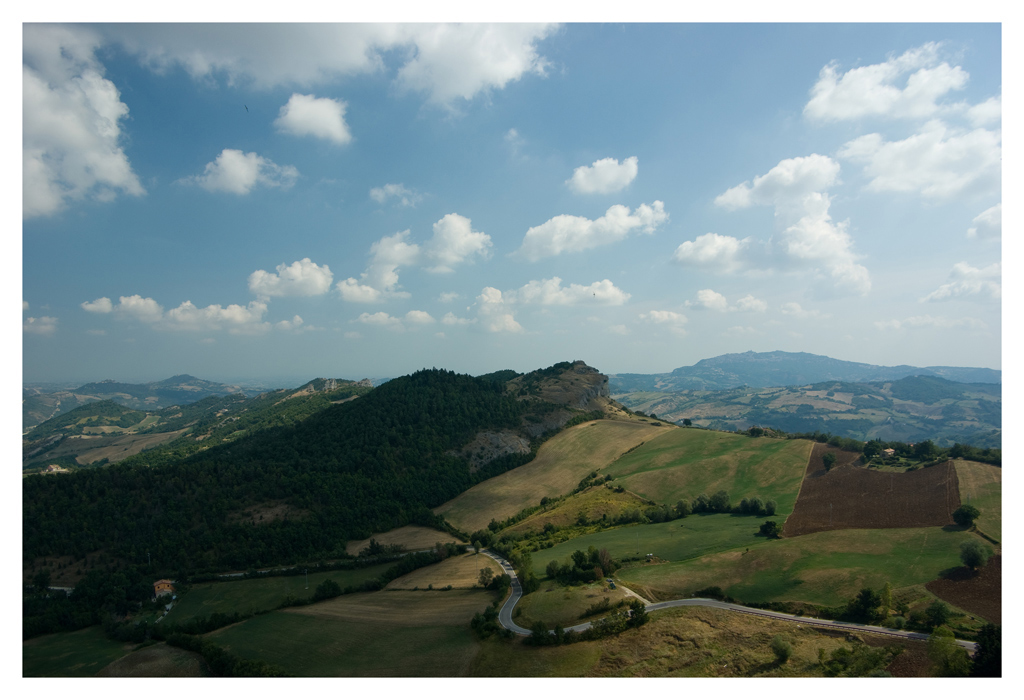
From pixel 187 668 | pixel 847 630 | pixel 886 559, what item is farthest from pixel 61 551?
pixel 886 559

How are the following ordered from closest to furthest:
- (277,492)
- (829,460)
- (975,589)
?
1. (975,589)
2. (829,460)
3. (277,492)

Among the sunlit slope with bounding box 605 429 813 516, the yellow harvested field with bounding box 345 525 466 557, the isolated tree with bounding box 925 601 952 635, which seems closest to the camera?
the isolated tree with bounding box 925 601 952 635

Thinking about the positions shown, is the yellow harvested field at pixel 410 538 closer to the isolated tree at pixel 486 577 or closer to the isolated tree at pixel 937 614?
the isolated tree at pixel 486 577


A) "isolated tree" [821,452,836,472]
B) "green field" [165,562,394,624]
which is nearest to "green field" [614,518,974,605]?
"isolated tree" [821,452,836,472]

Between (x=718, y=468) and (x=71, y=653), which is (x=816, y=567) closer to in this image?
(x=718, y=468)

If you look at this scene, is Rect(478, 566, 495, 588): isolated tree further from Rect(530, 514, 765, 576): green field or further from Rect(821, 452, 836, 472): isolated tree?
Rect(821, 452, 836, 472): isolated tree

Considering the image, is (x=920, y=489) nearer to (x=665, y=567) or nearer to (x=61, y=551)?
(x=665, y=567)

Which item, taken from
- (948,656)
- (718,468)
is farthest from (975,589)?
(718,468)
